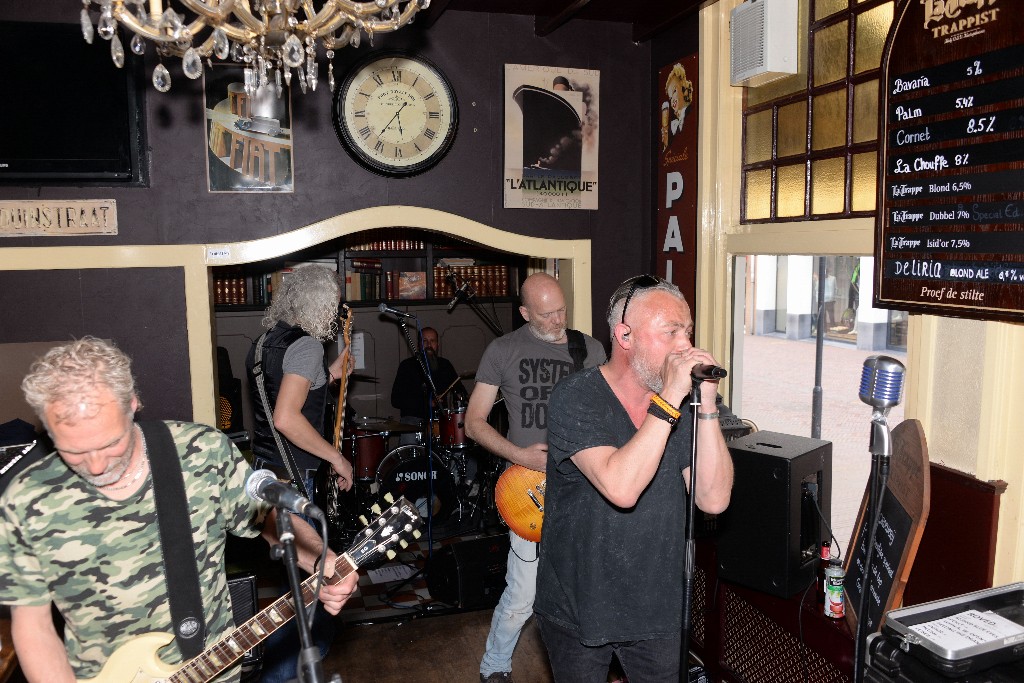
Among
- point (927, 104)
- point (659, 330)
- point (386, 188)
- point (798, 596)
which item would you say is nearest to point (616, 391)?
point (659, 330)

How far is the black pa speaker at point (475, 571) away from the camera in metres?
4.45

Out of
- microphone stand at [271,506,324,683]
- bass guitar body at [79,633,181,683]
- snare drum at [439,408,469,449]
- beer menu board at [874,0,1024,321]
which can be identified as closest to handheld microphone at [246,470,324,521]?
microphone stand at [271,506,324,683]

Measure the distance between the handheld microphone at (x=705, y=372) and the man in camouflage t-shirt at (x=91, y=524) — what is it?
40.5 inches

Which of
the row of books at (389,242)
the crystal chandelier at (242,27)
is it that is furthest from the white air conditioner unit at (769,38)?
the row of books at (389,242)

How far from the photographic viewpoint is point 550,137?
15.1ft

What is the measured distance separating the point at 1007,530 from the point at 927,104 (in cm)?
142

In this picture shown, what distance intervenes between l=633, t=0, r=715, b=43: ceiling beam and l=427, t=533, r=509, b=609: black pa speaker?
2952mm

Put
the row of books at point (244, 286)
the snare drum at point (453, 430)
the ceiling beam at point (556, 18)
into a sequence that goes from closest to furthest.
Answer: the ceiling beam at point (556, 18) → the snare drum at point (453, 430) → the row of books at point (244, 286)

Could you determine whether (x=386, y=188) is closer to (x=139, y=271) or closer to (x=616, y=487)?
(x=139, y=271)

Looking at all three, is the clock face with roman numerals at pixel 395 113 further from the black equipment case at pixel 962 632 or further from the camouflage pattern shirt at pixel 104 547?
the black equipment case at pixel 962 632

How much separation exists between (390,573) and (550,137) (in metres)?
2.97

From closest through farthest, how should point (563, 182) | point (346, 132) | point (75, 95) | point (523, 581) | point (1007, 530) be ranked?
point (1007, 530), point (523, 581), point (75, 95), point (346, 132), point (563, 182)

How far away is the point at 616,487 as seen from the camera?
6.81ft

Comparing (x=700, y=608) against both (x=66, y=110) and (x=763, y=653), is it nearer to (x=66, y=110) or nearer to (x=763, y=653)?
(x=763, y=653)
